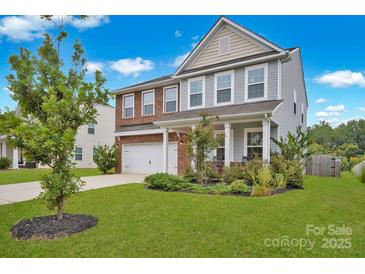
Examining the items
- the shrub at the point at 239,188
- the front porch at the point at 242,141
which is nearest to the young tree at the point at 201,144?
the front porch at the point at 242,141

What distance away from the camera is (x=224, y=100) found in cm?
1281

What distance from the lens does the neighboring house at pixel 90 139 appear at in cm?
2330

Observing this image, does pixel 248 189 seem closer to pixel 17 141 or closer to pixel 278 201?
pixel 278 201

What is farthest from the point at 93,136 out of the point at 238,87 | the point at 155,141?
the point at 238,87

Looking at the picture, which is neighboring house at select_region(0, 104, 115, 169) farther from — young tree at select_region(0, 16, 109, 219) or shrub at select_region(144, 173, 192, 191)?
young tree at select_region(0, 16, 109, 219)

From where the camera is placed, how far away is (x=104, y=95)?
16.6 ft

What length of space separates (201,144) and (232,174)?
70.1 inches

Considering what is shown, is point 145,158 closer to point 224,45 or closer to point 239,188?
point 224,45

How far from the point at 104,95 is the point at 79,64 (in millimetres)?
1639

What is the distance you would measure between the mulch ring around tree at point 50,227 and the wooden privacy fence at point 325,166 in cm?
1424

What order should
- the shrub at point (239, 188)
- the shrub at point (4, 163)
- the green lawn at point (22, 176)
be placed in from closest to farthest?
the shrub at point (239, 188)
the green lawn at point (22, 176)
the shrub at point (4, 163)

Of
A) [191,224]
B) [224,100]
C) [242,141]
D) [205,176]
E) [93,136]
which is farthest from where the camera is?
[93,136]

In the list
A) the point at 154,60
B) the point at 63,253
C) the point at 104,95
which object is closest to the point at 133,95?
the point at 154,60

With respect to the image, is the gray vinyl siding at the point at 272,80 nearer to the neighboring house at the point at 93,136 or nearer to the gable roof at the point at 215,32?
the gable roof at the point at 215,32
